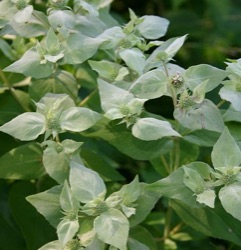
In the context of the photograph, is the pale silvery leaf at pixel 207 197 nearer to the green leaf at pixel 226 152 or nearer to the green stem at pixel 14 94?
the green leaf at pixel 226 152

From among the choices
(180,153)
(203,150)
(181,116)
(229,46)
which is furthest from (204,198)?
(229,46)

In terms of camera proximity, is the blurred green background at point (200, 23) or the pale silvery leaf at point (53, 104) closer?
the pale silvery leaf at point (53, 104)

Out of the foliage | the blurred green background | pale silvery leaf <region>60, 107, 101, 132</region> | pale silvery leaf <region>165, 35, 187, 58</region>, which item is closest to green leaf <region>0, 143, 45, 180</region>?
the foliage

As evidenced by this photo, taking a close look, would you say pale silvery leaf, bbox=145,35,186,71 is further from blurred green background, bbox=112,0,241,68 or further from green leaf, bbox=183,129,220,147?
blurred green background, bbox=112,0,241,68

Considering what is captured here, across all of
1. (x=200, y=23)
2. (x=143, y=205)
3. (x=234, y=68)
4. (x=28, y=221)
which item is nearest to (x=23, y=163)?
(x=28, y=221)

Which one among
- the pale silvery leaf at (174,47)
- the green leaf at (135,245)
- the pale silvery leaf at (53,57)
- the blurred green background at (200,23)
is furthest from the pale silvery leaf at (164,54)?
the blurred green background at (200,23)

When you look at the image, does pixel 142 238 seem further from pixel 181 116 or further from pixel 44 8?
pixel 44 8

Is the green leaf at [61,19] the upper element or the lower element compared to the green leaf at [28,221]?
upper

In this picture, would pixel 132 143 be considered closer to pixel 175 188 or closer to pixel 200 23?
pixel 175 188
